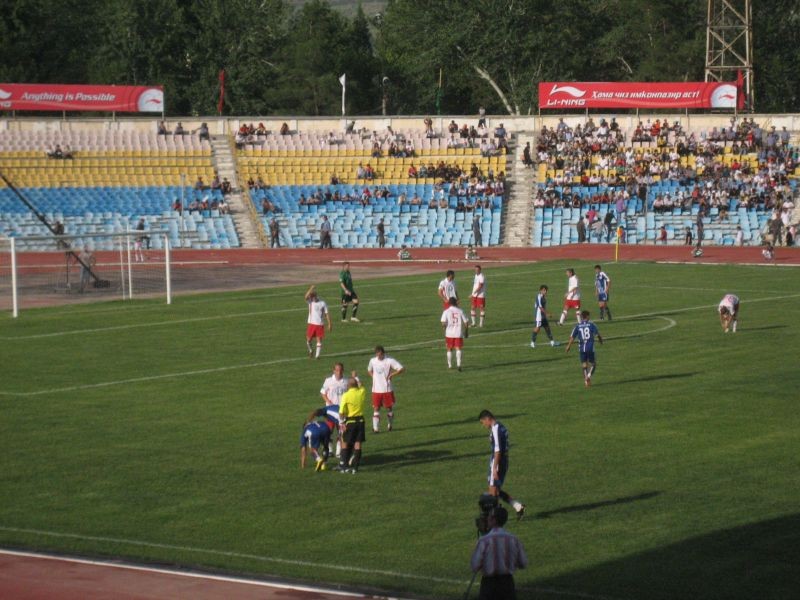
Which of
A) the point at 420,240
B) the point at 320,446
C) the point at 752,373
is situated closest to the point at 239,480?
the point at 320,446

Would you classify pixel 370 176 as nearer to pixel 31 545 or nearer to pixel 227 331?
pixel 227 331

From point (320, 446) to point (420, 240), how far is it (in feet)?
174

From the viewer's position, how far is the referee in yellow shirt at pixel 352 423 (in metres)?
23.4

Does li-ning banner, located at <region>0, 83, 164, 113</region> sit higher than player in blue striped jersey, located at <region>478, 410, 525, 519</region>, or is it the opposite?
li-ning banner, located at <region>0, 83, 164, 113</region>

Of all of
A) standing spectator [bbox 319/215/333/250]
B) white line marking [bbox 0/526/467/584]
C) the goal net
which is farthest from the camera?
standing spectator [bbox 319/215/333/250]

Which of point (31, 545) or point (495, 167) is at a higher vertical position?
point (495, 167)

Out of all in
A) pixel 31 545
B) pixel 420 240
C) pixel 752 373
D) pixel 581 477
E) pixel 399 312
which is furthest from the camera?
pixel 420 240

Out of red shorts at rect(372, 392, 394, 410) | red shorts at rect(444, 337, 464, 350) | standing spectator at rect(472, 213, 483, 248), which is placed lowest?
red shorts at rect(372, 392, 394, 410)

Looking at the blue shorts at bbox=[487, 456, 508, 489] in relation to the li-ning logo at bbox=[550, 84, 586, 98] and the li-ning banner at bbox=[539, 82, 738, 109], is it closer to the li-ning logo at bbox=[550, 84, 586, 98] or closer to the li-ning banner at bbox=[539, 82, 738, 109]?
the li-ning banner at bbox=[539, 82, 738, 109]

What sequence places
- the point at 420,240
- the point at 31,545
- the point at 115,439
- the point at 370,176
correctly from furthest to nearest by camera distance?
the point at 370,176, the point at 420,240, the point at 115,439, the point at 31,545

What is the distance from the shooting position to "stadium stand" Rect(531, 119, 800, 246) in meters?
73.4

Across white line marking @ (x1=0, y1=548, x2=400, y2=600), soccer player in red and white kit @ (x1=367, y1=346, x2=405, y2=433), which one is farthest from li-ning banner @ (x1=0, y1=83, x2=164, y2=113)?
white line marking @ (x1=0, y1=548, x2=400, y2=600)

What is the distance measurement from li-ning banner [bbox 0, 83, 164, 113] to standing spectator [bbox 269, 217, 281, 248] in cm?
1493

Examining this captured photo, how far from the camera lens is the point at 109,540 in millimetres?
20156
